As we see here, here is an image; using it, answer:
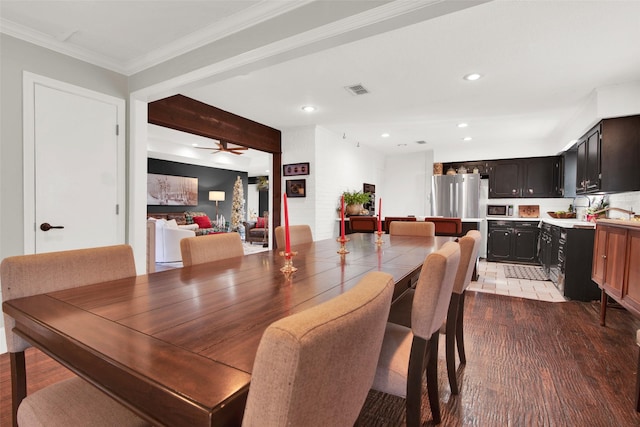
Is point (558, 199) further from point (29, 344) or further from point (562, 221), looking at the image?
point (29, 344)

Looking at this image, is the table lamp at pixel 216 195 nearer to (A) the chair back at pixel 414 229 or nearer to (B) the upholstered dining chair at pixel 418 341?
(A) the chair back at pixel 414 229

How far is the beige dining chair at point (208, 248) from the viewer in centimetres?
168

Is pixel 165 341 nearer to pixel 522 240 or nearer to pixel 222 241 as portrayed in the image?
pixel 222 241

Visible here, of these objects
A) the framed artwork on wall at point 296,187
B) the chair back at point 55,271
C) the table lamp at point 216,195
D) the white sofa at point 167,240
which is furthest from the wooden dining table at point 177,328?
the table lamp at point 216,195

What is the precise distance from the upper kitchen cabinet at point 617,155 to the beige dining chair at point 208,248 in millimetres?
3900

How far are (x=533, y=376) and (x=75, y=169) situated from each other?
149 inches

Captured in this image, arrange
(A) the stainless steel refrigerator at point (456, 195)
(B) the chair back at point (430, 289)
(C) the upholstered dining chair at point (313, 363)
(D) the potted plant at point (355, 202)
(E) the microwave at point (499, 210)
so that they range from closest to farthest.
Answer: (C) the upholstered dining chair at point (313, 363) → (B) the chair back at point (430, 289) → (D) the potted plant at point (355, 202) → (A) the stainless steel refrigerator at point (456, 195) → (E) the microwave at point (499, 210)

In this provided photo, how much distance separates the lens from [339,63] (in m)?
2.96

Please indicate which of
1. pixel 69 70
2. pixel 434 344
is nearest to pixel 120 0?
pixel 69 70

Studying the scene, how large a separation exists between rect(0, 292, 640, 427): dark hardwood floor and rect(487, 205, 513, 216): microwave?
3.73 metres

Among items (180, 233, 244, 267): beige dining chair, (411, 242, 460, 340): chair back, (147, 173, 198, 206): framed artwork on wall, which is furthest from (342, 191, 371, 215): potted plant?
(147, 173, 198, 206): framed artwork on wall

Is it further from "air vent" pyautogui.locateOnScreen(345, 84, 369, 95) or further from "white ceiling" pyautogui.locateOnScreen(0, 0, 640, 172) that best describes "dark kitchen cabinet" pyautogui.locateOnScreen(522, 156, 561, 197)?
"air vent" pyautogui.locateOnScreen(345, 84, 369, 95)

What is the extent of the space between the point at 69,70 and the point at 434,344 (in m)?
3.46

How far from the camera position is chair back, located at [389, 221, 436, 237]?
310 centimetres
